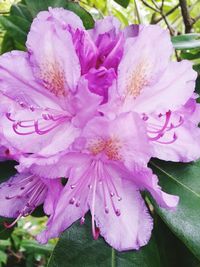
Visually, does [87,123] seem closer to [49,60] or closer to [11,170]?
[49,60]

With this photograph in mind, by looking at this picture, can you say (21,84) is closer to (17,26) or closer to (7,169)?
(7,169)

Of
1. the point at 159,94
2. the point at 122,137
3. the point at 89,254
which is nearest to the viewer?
the point at 122,137

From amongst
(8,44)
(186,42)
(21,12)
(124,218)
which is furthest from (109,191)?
(8,44)

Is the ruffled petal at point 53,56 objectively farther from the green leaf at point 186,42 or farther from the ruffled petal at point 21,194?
the green leaf at point 186,42

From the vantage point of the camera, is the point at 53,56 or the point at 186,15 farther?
the point at 186,15

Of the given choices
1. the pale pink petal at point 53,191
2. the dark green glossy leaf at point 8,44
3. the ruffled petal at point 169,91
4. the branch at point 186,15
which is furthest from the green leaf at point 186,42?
the dark green glossy leaf at point 8,44

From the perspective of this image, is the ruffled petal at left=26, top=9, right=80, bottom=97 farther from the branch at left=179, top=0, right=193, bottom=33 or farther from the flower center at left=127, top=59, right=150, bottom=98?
the branch at left=179, top=0, right=193, bottom=33

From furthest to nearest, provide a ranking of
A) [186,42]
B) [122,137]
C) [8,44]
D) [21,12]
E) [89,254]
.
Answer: [8,44] < [21,12] < [186,42] < [89,254] < [122,137]
